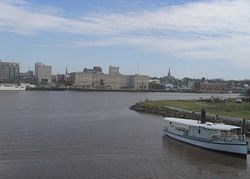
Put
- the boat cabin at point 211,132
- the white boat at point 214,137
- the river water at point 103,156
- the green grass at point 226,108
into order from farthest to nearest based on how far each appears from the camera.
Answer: the green grass at point 226,108 < the boat cabin at point 211,132 < the white boat at point 214,137 < the river water at point 103,156

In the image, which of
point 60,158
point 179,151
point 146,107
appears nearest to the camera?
point 60,158

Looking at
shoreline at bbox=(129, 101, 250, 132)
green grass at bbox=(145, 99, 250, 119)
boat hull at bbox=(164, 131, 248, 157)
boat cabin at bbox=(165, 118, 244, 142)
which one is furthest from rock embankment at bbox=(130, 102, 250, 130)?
boat hull at bbox=(164, 131, 248, 157)

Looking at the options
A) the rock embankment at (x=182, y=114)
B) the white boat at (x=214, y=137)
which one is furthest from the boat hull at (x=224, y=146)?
the rock embankment at (x=182, y=114)

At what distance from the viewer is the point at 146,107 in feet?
336

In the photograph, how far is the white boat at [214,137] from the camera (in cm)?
4303

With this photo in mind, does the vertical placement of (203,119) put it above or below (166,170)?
above

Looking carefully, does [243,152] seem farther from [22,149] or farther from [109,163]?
[22,149]

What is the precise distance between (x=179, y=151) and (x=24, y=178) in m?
19.1

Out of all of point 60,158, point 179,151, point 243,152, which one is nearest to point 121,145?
point 179,151

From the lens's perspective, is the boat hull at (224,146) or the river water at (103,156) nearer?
the river water at (103,156)

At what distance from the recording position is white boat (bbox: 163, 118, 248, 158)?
4303 cm

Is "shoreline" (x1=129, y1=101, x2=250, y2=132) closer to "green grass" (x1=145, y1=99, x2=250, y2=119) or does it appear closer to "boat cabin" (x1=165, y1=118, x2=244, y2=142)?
"green grass" (x1=145, y1=99, x2=250, y2=119)

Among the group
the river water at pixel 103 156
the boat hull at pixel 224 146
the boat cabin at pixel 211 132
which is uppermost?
the boat cabin at pixel 211 132

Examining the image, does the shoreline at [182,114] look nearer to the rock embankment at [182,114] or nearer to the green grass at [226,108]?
the rock embankment at [182,114]
